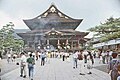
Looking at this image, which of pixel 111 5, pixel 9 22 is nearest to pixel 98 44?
pixel 111 5

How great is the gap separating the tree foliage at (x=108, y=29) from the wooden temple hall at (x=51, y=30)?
21 cm

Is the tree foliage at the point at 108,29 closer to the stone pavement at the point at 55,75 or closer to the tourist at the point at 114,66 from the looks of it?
the tourist at the point at 114,66

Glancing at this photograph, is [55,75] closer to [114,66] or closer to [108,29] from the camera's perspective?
[108,29]

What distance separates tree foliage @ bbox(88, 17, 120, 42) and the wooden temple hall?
0.70 ft

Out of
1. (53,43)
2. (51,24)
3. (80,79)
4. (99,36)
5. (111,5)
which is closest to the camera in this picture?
(111,5)

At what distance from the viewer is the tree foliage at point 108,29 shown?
4.67 m

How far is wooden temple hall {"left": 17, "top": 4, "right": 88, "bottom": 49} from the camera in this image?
4645mm

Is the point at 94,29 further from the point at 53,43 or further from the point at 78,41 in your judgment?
the point at 53,43

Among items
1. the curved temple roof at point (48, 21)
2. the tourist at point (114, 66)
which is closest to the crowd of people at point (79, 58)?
the tourist at point (114, 66)

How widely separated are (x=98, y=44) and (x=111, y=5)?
3.08 feet

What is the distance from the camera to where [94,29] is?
15.3 feet

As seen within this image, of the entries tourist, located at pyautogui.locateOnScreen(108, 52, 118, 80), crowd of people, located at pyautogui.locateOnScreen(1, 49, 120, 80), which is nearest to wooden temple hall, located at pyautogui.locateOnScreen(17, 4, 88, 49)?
crowd of people, located at pyautogui.locateOnScreen(1, 49, 120, 80)

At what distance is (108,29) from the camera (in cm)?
518

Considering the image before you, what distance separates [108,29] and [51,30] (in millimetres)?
859
